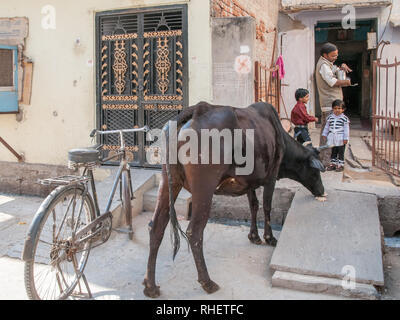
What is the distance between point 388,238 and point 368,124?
7.79 m

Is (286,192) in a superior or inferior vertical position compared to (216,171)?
inferior

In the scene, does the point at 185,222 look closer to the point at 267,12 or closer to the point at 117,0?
the point at 117,0

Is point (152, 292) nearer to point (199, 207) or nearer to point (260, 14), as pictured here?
point (199, 207)

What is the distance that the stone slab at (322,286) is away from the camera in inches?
139

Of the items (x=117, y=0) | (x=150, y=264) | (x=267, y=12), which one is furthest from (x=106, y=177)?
(x=267, y=12)

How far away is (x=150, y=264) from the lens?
11.8 ft

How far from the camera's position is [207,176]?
3.55 metres

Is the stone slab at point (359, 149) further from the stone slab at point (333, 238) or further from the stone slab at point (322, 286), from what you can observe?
the stone slab at point (322, 286)

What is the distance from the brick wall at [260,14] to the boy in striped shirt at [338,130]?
2180 mm

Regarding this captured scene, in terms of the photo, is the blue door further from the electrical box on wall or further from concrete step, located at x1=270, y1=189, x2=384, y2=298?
the electrical box on wall

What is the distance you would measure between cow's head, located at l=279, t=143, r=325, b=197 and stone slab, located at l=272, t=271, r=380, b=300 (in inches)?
54.7

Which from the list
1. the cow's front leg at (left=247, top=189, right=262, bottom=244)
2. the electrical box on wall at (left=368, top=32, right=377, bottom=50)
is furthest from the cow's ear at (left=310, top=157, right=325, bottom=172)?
the electrical box on wall at (left=368, top=32, right=377, bottom=50)
